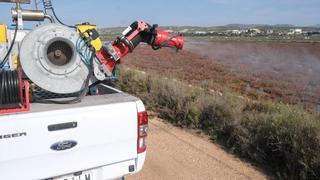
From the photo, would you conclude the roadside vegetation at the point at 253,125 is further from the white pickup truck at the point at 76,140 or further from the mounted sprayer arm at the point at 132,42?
the white pickup truck at the point at 76,140

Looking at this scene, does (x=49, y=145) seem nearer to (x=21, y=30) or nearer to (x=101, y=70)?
(x=101, y=70)

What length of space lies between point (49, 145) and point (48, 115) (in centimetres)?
30

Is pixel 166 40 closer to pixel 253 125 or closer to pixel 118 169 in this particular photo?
pixel 118 169

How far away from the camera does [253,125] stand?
731cm

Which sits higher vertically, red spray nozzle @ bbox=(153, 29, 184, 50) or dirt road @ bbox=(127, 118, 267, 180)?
red spray nozzle @ bbox=(153, 29, 184, 50)

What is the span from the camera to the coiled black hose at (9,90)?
347 cm

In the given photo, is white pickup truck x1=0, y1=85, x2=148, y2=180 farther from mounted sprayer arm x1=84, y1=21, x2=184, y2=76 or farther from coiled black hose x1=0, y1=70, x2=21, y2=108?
mounted sprayer arm x1=84, y1=21, x2=184, y2=76

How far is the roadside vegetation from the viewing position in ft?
19.6

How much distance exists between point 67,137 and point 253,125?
15.2 feet

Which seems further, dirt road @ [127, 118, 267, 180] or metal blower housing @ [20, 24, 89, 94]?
dirt road @ [127, 118, 267, 180]

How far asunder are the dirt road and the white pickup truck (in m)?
1.94

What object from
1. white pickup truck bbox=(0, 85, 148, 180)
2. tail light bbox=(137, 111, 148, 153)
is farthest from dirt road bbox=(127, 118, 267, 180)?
white pickup truck bbox=(0, 85, 148, 180)

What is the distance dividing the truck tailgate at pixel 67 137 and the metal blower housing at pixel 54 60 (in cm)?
35

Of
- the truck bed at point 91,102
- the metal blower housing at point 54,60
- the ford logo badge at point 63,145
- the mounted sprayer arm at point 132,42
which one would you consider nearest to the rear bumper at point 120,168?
the ford logo badge at point 63,145
